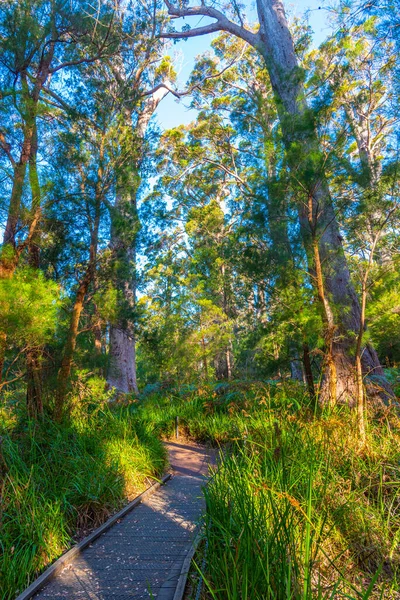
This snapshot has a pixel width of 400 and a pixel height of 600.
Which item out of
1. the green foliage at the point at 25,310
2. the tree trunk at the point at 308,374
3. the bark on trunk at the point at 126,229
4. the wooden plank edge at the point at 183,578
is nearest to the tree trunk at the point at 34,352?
the green foliage at the point at 25,310

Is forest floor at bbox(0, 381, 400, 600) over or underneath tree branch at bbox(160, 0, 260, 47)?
underneath

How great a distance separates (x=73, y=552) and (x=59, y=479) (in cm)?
105

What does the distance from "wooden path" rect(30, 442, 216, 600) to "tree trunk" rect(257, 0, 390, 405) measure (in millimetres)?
1894

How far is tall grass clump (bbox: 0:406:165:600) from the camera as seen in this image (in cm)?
283

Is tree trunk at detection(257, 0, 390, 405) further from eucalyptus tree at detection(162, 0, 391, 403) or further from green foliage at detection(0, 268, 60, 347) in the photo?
green foliage at detection(0, 268, 60, 347)

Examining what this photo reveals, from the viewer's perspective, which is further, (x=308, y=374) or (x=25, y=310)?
(x=308, y=374)

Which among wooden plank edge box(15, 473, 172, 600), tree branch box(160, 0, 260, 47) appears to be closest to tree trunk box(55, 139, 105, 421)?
wooden plank edge box(15, 473, 172, 600)

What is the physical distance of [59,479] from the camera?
3.81m

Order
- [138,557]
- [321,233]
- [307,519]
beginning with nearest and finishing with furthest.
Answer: [307,519] < [138,557] < [321,233]

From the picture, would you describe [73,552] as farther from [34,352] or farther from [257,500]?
[34,352]

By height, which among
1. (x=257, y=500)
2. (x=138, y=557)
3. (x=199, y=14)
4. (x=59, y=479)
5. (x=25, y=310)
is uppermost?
(x=199, y=14)

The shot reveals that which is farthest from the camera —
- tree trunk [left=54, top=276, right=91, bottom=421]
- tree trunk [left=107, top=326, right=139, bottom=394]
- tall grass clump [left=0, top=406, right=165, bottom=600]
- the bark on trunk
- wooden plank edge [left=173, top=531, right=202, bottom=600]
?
tree trunk [left=107, top=326, right=139, bottom=394]

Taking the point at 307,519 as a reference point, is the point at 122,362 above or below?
above

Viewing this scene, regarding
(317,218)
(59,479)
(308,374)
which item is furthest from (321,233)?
(59,479)
